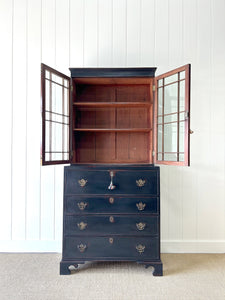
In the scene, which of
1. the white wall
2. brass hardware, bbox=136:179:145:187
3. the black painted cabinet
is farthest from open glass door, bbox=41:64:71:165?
brass hardware, bbox=136:179:145:187

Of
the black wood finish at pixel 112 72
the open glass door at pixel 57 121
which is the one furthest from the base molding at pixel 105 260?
the black wood finish at pixel 112 72

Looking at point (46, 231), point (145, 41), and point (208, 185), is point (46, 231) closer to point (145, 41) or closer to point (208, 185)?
point (208, 185)

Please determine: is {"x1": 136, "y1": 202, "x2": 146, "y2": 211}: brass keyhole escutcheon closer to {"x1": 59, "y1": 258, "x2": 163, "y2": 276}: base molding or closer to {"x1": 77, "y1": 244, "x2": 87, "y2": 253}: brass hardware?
{"x1": 59, "y1": 258, "x2": 163, "y2": 276}: base molding

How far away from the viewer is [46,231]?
245cm

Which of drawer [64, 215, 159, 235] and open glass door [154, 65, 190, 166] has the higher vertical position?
open glass door [154, 65, 190, 166]

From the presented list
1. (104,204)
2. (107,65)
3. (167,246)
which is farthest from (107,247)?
(107,65)

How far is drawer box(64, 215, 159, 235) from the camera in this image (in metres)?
1.98

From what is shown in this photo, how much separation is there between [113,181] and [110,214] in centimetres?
30

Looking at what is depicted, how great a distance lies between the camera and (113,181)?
1987mm

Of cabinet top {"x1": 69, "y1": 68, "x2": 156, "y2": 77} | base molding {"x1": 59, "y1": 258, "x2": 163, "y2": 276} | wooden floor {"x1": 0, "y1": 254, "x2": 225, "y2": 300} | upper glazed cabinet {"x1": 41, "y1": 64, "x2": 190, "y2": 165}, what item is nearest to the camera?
wooden floor {"x1": 0, "y1": 254, "x2": 225, "y2": 300}

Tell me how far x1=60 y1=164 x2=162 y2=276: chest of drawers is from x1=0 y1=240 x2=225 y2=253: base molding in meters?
0.51

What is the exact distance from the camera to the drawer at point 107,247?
1.98m

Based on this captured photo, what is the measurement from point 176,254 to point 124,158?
121 centimetres

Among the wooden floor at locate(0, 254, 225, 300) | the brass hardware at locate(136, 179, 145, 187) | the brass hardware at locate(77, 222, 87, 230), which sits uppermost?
the brass hardware at locate(136, 179, 145, 187)
